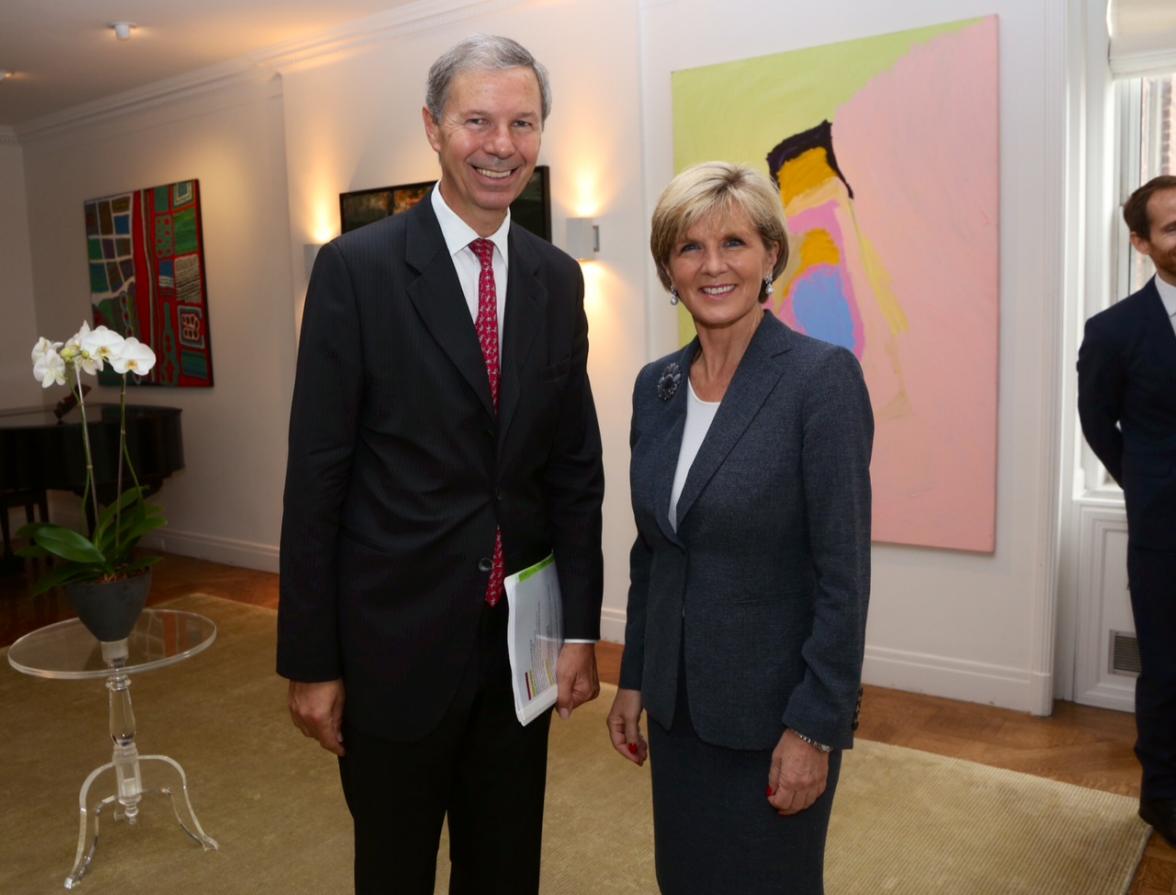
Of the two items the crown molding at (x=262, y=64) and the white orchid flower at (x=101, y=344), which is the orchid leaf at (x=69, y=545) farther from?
the crown molding at (x=262, y=64)

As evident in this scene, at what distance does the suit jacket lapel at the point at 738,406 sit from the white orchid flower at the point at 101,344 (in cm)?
204

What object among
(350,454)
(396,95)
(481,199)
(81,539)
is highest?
(396,95)

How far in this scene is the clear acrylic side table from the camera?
2.88 m

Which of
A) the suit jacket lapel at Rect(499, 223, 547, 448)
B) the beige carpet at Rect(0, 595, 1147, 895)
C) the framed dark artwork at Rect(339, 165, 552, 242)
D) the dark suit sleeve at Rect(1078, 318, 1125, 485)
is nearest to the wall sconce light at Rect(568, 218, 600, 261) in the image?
the framed dark artwork at Rect(339, 165, 552, 242)

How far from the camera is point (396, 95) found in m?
5.32

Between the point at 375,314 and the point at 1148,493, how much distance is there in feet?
7.44

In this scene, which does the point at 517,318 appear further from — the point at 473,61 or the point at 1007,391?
the point at 1007,391

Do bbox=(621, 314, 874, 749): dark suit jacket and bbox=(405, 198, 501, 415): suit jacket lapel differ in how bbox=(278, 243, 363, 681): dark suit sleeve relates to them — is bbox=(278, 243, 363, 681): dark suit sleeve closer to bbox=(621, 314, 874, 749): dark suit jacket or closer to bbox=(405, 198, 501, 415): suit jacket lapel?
bbox=(405, 198, 501, 415): suit jacket lapel

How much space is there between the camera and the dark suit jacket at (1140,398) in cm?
284

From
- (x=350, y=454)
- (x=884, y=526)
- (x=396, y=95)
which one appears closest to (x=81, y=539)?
(x=350, y=454)

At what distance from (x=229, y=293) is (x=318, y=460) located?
544cm

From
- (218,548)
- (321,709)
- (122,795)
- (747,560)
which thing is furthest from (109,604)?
(218,548)

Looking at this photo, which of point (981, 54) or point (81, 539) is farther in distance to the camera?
point (981, 54)

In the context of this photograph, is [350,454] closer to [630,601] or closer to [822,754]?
[630,601]
